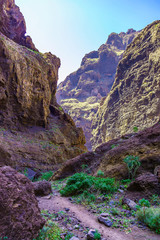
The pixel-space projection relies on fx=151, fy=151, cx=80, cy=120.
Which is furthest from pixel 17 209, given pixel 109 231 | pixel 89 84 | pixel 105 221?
pixel 89 84

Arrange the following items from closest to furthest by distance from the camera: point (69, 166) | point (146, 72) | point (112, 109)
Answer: point (69, 166), point (146, 72), point (112, 109)

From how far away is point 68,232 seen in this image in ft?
13.0

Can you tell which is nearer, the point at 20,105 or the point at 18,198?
the point at 18,198

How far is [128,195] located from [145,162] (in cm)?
313

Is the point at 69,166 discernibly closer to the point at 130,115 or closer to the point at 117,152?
the point at 117,152

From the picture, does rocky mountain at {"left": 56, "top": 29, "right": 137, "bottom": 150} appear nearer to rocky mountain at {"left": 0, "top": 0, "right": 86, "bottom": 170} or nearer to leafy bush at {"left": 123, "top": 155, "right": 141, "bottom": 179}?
rocky mountain at {"left": 0, "top": 0, "right": 86, "bottom": 170}

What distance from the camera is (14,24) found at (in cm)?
3728

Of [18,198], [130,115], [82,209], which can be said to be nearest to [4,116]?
[82,209]

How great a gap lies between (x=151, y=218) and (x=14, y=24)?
46.0 meters

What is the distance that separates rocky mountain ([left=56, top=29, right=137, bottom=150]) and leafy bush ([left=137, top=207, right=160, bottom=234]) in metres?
105

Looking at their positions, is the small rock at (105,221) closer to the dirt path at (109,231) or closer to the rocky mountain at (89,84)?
the dirt path at (109,231)

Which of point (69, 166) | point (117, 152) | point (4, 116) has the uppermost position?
point (4, 116)

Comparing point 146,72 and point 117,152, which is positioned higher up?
point 146,72

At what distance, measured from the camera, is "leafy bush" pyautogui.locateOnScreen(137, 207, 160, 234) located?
4269 millimetres
